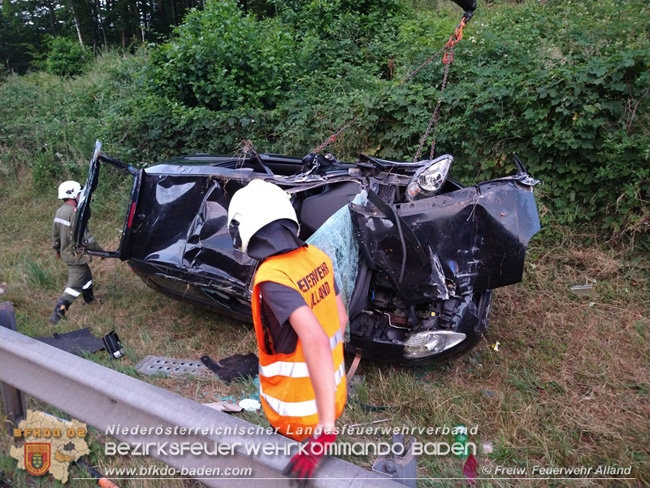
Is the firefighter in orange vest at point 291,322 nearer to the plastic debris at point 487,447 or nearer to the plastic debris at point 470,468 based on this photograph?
the plastic debris at point 470,468

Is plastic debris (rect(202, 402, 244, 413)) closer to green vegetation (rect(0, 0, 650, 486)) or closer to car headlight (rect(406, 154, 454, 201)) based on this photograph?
green vegetation (rect(0, 0, 650, 486))

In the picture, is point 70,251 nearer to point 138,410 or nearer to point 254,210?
point 138,410

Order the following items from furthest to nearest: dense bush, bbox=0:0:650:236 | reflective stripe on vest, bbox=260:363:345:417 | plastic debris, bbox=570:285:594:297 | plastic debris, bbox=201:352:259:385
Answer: dense bush, bbox=0:0:650:236 < plastic debris, bbox=570:285:594:297 < plastic debris, bbox=201:352:259:385 < reflective stripe on vest, bbox=260:363:345:417

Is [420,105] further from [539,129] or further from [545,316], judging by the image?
[545,316]

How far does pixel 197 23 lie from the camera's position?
26.2 ft

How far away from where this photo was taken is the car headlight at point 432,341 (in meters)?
3.16

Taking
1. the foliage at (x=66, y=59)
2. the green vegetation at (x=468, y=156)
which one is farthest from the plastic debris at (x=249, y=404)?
the foliage at (x=66, y=59)

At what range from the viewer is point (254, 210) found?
6.08 feet

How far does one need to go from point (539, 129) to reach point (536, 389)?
2.43 meters

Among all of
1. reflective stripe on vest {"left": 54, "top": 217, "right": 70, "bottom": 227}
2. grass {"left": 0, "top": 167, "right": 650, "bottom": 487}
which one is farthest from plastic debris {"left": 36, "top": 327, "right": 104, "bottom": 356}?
reflective stripe on vest {"left": 54, "top": 217, "right": 70, "bottom": 227}

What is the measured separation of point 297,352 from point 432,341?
5.14 feet

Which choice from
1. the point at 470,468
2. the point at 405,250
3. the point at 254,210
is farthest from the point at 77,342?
the point at 470,468

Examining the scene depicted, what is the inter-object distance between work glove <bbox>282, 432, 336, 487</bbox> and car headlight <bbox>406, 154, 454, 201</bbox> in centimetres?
221

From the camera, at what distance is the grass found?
2.83m
